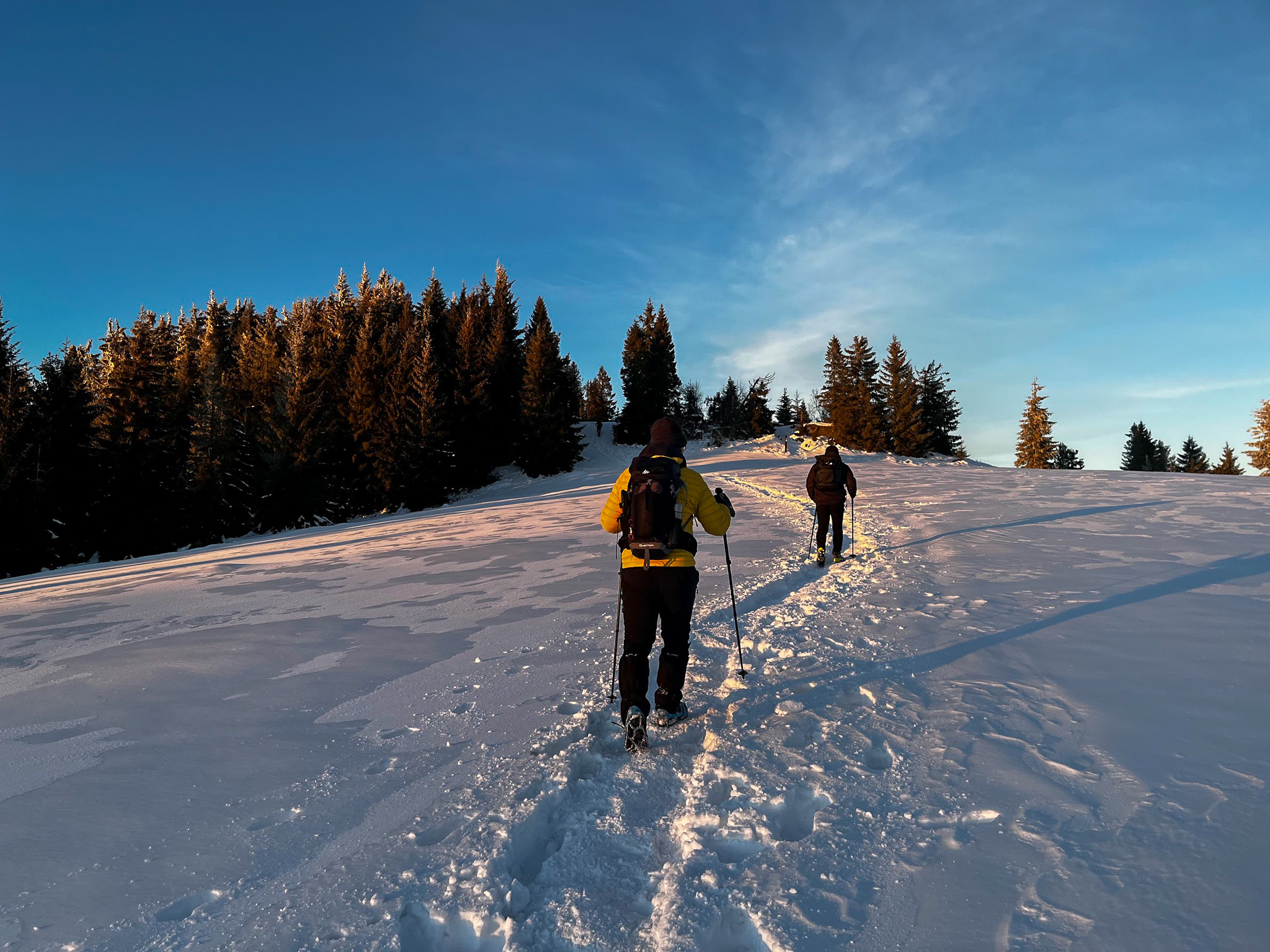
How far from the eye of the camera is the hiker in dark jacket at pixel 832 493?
1012 cm

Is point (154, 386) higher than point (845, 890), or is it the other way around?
point (154, 386)

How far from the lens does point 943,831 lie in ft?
9.00

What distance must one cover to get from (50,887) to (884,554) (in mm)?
10497

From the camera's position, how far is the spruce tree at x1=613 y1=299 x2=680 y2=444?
2064 inches

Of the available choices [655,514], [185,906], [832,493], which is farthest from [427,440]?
[185,906]

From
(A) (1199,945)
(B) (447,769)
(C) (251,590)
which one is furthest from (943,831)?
(C) (251,590)

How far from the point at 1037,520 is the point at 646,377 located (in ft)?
138

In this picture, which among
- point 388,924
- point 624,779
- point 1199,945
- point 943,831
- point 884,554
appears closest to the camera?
point 1199,945

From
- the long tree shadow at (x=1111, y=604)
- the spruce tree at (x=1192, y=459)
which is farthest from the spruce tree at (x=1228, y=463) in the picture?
the long tree shadow at (x=1111, y=604)

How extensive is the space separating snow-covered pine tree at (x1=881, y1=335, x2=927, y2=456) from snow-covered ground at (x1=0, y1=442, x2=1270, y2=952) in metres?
43.1

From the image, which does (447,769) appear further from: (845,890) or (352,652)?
(352,652)

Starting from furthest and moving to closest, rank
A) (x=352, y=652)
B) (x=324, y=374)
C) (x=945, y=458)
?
1. (x=945, y=458)
2. (x=324, y=374)
3. (x=352, y=652)

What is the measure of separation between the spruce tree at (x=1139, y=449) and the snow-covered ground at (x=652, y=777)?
80.1 metres

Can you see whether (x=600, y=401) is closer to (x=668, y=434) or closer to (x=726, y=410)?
(x=726, y=410)
